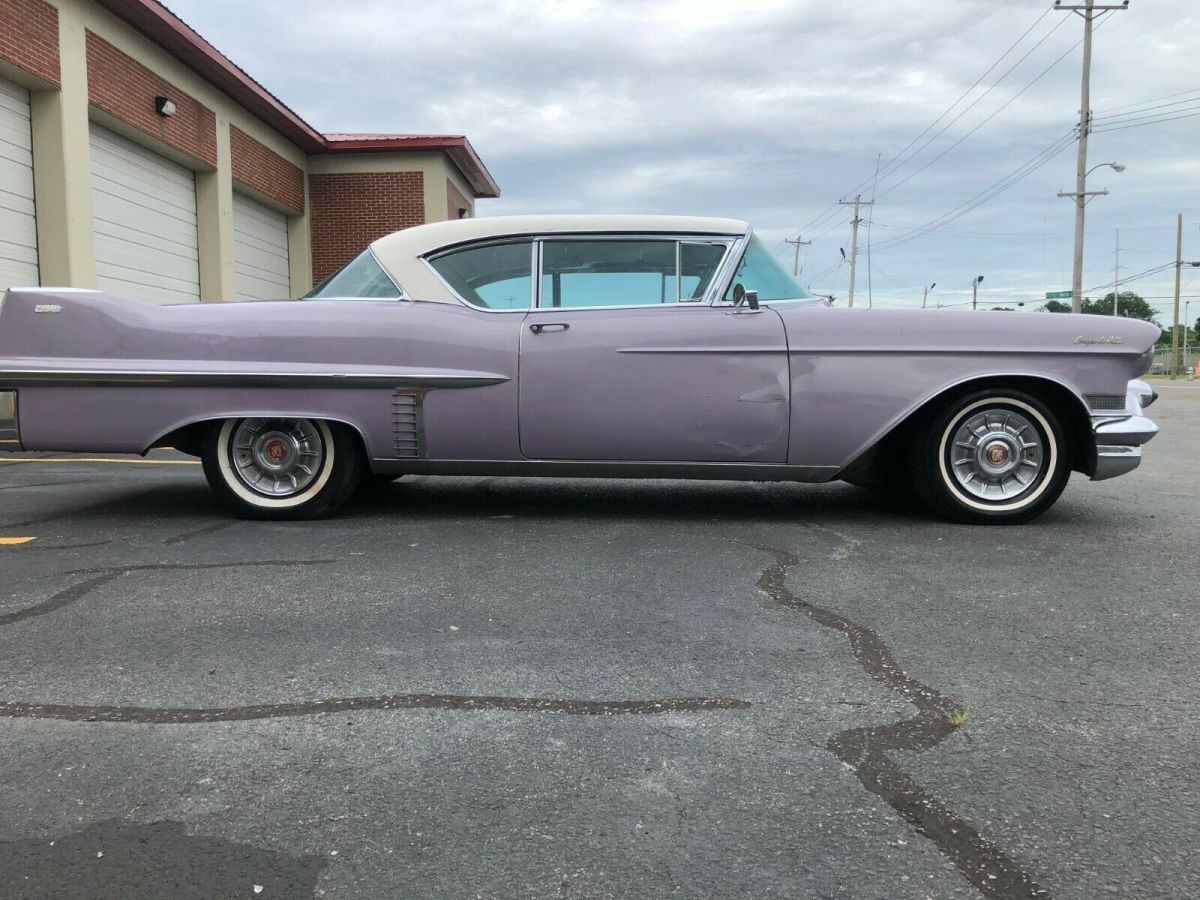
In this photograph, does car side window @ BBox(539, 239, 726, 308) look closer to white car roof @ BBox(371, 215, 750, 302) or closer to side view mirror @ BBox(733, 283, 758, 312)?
white car roof @ BBox(371, 215, 750, 302)

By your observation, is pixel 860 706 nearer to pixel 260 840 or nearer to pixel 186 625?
pixel 260 840

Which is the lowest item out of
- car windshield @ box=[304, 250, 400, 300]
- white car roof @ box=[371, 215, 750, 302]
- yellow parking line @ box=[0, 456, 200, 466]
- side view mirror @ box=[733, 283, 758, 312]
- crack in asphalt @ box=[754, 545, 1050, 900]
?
crack in asphalt @ box=[754, 545, 1050, 900]

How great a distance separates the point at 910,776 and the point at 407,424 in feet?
10.6

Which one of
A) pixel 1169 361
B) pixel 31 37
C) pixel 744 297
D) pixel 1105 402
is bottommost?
pixel 1105 402

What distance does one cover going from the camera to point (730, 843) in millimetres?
1780

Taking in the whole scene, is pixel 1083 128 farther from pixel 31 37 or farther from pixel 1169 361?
pixel 1169 361

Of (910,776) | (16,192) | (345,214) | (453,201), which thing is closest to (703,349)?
(910,776)

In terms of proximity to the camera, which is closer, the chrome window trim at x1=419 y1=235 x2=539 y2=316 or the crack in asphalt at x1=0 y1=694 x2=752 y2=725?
the crack in asphalt at x1=0 y1=694 x2=752 y2=725

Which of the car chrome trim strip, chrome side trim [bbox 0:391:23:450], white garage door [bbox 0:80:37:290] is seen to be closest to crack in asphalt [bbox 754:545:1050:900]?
the car chrome trim strip

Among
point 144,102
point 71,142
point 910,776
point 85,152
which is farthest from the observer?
point 144,102

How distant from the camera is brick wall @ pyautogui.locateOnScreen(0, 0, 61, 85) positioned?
9617 mm

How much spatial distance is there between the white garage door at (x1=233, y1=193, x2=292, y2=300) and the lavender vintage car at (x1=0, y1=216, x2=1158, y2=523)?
11.3 meters

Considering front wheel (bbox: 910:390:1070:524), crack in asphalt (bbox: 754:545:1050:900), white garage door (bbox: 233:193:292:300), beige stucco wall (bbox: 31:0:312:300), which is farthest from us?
white garage door (bbox: 233:193:292:300)

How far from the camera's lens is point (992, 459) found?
4.64 meters
